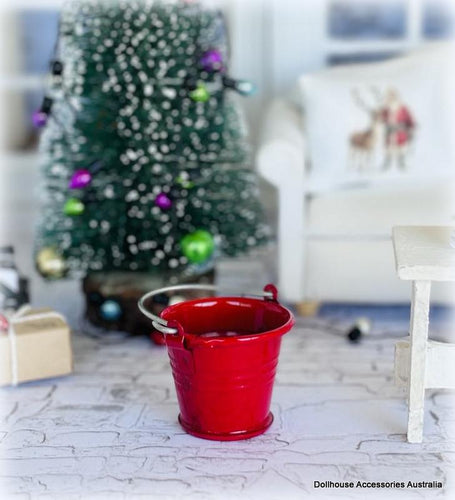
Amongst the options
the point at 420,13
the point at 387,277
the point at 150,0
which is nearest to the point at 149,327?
the point at 387,277

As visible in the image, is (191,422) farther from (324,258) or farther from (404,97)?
(404,97)

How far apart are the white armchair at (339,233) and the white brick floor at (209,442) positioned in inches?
13.2

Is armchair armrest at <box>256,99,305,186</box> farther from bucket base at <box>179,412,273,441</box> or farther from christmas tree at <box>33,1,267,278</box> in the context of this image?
bucket base at <box>179,412,273,441</box>

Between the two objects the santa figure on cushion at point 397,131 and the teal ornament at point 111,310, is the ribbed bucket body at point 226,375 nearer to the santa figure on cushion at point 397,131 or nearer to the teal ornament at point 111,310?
the teal ornament at point 111,310

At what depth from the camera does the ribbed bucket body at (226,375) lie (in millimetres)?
1569

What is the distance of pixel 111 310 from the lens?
89.4 inches

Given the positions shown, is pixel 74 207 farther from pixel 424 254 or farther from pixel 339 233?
pixel 424 254

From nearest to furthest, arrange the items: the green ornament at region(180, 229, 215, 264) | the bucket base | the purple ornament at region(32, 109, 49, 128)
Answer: the bucket base
the green ornament at region(180, 229, 215, 264)
the purple ornament at region(32, 109, 49, 128)

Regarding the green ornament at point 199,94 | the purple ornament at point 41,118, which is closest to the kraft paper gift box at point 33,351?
the purple ornament at point 41,118

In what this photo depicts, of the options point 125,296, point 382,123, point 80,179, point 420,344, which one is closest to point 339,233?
point 382,123

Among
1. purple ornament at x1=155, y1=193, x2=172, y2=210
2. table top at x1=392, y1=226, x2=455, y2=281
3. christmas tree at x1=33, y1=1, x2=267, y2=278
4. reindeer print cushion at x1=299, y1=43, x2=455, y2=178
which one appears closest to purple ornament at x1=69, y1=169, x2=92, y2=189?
christmas tree at x1=33, y1=1, x2=267, y2=278

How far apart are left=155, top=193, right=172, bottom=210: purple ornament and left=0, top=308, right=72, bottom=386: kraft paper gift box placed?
17.3 inches

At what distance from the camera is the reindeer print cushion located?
2533mm

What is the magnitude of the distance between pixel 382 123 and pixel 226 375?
1.23 meters
